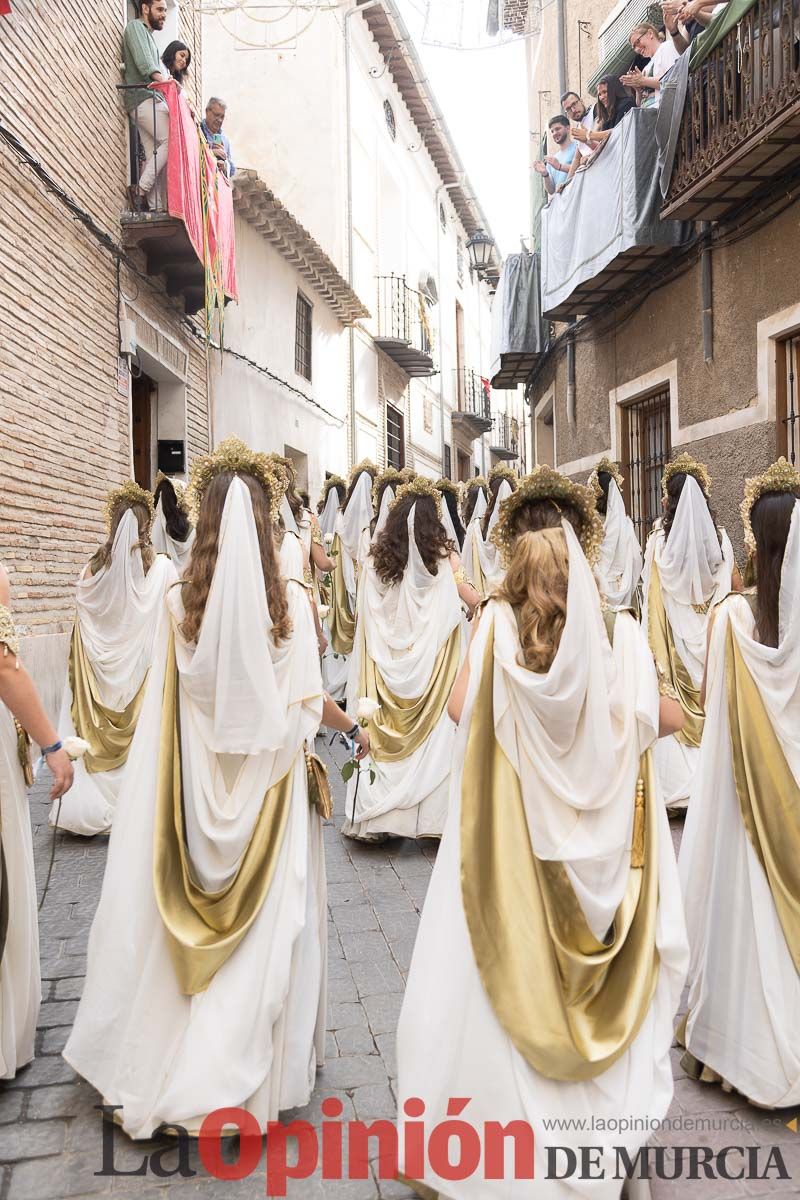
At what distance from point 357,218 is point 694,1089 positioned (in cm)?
1935

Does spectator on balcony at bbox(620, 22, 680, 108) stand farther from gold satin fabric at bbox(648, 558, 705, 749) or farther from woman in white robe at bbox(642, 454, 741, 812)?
gold satin fabric at bbox(648, 558, 705, 749)

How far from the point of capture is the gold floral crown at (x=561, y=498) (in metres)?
2.94

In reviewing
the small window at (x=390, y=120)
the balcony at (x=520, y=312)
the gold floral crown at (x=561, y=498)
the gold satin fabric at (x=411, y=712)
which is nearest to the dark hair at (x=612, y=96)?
the balcony at (x=520, y=312)

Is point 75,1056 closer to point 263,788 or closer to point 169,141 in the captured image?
point 263,788

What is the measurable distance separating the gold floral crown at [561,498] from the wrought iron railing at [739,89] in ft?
17.6

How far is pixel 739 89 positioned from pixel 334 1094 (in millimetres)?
7932

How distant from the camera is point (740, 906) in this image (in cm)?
325

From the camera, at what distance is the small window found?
22.4m

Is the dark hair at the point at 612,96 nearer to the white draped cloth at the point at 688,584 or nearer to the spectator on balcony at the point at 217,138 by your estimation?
the spectator on balcony at the point at 217,138

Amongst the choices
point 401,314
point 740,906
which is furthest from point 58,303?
point 401,314

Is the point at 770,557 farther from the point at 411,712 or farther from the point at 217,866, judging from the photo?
the point at 411,712

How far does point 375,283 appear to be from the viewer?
2178 centimetres

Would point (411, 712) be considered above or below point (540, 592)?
below

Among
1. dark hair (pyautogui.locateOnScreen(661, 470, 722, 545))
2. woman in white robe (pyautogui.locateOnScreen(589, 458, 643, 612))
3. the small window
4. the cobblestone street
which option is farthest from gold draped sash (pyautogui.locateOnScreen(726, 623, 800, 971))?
the small window
